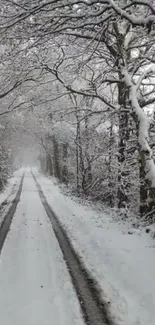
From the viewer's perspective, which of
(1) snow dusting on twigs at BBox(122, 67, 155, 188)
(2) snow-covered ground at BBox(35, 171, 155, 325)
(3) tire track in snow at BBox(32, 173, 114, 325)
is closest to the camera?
(3) tire track in snow at BBox(32, 173, 114, 325)

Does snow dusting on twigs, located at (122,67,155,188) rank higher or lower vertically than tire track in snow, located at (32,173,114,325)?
higher

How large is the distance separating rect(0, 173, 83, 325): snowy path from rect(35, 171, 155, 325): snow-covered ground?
677 mm

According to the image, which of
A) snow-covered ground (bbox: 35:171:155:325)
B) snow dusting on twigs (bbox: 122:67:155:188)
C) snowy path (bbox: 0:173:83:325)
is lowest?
snowy path (bbox: 0:173:83:325)

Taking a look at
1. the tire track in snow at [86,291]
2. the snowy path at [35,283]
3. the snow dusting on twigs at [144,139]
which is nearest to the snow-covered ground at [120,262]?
the tire track in snow at [86,291]

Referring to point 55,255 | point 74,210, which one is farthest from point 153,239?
point 74,210

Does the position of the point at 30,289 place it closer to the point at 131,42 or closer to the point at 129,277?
the point at 129,277

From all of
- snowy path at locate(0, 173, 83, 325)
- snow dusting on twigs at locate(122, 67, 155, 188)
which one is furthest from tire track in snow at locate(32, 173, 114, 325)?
snow dusting on twigs at locate(122, 67, 155, 188)

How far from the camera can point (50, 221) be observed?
14.1 metres

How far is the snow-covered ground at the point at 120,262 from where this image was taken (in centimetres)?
584

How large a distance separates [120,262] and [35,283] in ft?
7.16

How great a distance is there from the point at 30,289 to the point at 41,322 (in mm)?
1441

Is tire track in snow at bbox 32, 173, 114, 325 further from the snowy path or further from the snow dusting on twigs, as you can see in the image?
the snow dusting on twigs

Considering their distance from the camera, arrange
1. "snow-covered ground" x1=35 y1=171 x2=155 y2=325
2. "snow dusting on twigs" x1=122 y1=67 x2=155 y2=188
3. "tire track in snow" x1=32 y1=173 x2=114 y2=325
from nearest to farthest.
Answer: "tire track in snow" x1=32 y1=173 x2=114 y2=325
"snow-covered ground" x1=35 y1=171 x2=155 y2=325
"snow dusting on twigs" x1=122 y1=67 x2=155 y2=188

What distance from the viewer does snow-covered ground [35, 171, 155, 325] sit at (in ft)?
19.2
